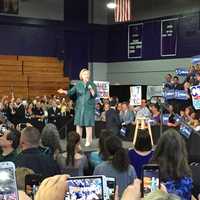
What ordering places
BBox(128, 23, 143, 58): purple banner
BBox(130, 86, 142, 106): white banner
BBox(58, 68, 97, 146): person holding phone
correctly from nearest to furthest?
BBox(58, 68, 97, 146): person holding phone, BBox(130, 86, 142, 106): white banner, BBox(128, 23, 143, 58): purple banner

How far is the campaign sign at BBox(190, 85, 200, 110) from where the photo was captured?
493 inches

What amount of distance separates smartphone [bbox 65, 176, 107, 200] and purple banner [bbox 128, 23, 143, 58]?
2011 cm

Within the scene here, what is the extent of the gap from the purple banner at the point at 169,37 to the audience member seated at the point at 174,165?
17.0m

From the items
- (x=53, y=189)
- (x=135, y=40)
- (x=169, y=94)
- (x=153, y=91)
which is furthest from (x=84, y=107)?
(x=135, y=40)

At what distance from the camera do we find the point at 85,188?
190cm

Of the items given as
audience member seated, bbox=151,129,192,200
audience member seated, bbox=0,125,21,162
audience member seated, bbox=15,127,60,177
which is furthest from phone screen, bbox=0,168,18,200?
audience member seated, bbox=0,125,21,162

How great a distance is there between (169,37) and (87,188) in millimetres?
19021

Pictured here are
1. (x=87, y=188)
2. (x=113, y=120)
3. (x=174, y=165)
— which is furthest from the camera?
(x=113, y=120)

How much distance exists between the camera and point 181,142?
11.6 ft

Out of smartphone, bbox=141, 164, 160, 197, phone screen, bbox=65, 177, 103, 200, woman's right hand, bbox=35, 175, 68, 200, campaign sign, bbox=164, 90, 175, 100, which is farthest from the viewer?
campaign sign, bbox=164, 90, 175, 100

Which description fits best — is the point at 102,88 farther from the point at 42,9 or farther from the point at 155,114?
the point at 42,9

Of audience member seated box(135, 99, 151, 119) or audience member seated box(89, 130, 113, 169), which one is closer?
audience member seated box(89, 130, 113, 169)

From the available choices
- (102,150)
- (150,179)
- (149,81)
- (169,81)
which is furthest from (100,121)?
(150,179)

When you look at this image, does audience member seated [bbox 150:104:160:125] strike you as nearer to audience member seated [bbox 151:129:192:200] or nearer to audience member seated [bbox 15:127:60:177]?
audience member seated [bbox 15:127:60:177]
